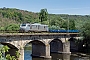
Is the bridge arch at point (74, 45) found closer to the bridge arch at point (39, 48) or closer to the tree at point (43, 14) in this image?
the bridge arch at point (39, 48)

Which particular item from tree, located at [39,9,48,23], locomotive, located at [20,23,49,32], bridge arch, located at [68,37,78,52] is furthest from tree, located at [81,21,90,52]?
tree, located at [39,9,48,23]

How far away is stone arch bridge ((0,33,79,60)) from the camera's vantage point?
44.1 metres

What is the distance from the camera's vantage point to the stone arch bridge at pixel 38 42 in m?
44.1

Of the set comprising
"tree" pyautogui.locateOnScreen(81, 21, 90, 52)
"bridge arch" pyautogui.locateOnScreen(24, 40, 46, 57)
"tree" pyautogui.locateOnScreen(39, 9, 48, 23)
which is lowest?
"bridge arch" pyautogui.locateOnScreen(24, 40, 46, 57)

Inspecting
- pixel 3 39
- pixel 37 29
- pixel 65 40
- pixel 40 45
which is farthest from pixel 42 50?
pixel 3 39

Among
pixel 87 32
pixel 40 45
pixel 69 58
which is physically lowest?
pixel 69 58

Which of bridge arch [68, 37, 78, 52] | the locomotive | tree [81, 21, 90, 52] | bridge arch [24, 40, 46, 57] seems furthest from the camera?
bridge arch [68, 37, 78, 52]

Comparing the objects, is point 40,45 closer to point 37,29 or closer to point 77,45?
point 37,29

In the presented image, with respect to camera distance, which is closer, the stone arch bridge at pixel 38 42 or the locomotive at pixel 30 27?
the stone arch bridge at pixel 38 42

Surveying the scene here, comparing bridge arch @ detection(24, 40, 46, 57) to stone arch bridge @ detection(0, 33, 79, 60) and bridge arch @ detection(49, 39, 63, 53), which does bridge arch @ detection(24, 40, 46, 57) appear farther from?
bridge arch @ detection(49, 39, 63, 53)

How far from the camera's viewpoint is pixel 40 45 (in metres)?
58.7

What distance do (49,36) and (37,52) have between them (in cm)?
566

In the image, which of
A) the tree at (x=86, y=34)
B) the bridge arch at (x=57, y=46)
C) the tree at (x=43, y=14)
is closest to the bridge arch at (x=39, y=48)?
the bridge arch at (x=57, y=46)

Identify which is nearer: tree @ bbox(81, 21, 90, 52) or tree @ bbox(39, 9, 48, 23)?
tree @ bbox(81, 21, 90, 52)
